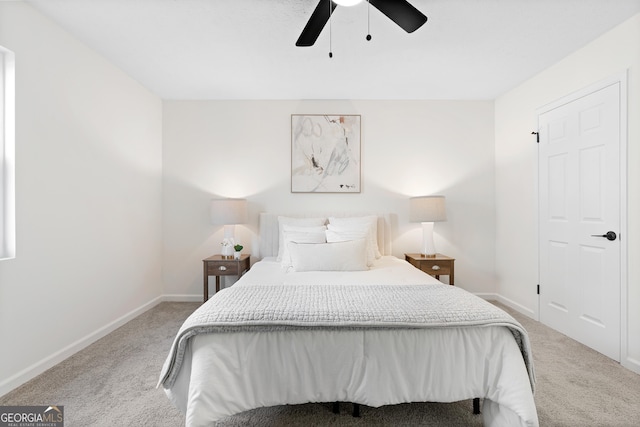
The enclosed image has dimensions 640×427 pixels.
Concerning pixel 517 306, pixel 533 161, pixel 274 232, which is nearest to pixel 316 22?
pixel 274 232

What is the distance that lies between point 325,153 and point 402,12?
2187 mm

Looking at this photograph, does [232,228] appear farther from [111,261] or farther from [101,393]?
[101,393]

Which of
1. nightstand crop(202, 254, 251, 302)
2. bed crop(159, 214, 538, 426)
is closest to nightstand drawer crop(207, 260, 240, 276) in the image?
nightstand crop(202, 254, 251, 302)

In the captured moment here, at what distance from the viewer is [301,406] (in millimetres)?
1856

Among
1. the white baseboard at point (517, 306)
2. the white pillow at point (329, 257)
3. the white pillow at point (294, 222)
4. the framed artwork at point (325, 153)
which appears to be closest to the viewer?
the white pillow at point (329, 257)

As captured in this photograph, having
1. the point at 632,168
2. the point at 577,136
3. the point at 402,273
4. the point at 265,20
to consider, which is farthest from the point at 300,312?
the point at 577,136

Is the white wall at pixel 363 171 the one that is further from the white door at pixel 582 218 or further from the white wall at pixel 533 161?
the white door at pixel 582 218

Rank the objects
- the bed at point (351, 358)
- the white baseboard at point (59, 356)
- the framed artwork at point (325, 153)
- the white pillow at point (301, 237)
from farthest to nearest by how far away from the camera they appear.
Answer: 1. the framed artwork at point (325, 153)
2. the white pillow at point (301, 237)
3. the white baseboard at point (59, 356)
4. the bed at point (351, 358)

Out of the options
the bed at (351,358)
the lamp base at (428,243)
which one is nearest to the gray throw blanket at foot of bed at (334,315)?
the bed at (351,358)

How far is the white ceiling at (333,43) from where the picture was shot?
221 cm

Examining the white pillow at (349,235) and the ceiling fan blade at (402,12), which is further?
the white pillow at (349,235)

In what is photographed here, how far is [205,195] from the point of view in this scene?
13.1 feet

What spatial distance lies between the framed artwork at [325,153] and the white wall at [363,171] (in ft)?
0.31

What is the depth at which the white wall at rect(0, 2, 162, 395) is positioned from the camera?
2.11 meters
